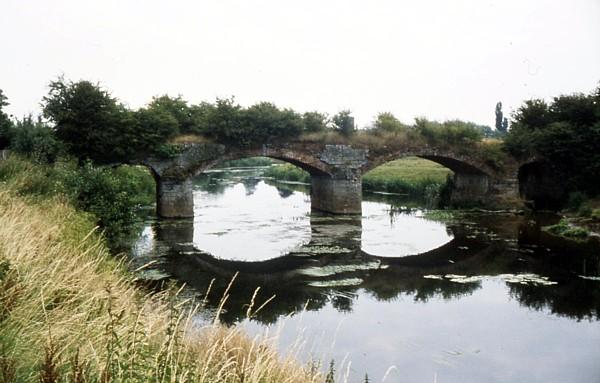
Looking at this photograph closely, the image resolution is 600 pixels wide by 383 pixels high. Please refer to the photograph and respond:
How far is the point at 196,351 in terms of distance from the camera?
5.36 m

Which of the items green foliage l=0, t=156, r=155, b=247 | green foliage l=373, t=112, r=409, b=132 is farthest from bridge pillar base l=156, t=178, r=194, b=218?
green foliage l=373, t=112, r=409, b=132

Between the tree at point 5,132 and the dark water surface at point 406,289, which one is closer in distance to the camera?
the dark water surface at point 406,289

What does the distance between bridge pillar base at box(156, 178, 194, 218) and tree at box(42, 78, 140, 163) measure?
2.35m

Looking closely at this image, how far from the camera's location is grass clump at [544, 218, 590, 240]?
1991cm

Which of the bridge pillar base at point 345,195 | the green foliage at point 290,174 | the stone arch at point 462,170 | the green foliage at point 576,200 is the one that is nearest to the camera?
the green foliage at point 576,200

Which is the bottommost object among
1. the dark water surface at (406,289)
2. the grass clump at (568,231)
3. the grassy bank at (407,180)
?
the dark water surface at (406,289)

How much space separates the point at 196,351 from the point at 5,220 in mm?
3712

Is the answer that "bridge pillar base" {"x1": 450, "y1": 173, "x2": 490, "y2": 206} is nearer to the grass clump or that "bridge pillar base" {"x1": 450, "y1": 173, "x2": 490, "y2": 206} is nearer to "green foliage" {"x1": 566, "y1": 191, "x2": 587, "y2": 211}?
"green foliage" {"x1": 566, "y1": 191, "x2": 587, "y2": 211}

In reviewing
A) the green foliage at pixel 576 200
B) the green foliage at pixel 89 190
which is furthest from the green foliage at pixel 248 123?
the green foliage at pixel 576 200

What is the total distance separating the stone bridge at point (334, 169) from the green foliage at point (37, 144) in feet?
15.5

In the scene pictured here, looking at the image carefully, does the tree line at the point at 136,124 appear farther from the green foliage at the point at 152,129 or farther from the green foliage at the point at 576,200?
the green foliage at the point at 576,200

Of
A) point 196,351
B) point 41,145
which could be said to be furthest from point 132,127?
point 196,351

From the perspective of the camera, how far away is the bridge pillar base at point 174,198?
24.3 meters

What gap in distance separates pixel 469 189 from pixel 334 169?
9187 millimetres
